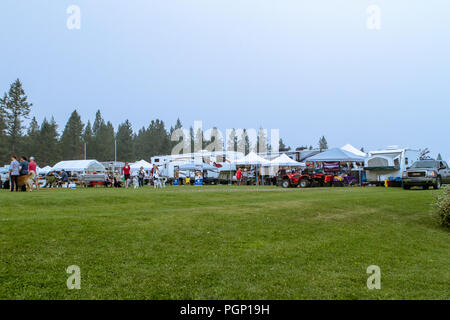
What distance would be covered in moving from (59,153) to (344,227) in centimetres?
7871

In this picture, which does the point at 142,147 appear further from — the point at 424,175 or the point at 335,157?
the point at 424,175

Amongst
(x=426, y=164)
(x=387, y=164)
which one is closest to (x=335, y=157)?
(x=387, y=164)

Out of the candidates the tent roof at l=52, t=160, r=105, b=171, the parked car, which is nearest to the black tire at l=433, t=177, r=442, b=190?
the parked car

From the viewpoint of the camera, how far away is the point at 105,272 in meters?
5.45

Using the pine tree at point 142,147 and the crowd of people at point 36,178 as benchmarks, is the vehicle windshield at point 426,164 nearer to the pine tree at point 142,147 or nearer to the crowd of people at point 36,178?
the crowd of people at point 36,178

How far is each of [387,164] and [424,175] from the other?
421 cm

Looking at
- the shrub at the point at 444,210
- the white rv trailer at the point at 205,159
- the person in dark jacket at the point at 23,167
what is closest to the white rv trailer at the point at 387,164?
the white rv trailer at the point at 205,159

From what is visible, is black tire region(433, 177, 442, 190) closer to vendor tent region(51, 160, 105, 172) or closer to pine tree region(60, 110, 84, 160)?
vendor tent region(51, 160, 105, 172)

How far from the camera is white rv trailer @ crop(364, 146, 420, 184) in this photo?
25.8 m

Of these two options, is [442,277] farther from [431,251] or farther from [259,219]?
[259,219]

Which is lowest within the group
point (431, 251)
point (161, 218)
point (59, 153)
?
point (431, 251)

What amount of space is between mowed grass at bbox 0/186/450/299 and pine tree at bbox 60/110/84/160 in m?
79.6

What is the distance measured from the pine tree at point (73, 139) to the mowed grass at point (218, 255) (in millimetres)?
79561

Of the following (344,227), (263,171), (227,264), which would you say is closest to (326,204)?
(344,227)
